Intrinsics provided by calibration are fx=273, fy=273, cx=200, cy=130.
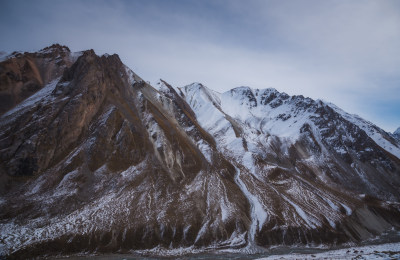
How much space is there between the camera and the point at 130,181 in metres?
80.0

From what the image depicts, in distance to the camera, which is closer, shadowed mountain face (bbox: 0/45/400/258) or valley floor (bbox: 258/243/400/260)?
valley floor (bbox: 258/243/400/260)

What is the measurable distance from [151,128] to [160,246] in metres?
51.7

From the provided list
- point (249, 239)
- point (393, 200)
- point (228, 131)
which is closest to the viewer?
point (249, 239)

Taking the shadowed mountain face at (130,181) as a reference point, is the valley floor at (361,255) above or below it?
below

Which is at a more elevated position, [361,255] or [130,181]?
[130,181]

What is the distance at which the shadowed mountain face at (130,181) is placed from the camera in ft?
203

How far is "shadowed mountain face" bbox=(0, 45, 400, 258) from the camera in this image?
203ft

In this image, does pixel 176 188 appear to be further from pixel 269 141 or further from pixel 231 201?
pixel 269 141

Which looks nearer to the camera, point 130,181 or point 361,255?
point 361,255

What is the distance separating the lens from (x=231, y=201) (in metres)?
83.2

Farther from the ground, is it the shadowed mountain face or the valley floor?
the shadowed mountain face

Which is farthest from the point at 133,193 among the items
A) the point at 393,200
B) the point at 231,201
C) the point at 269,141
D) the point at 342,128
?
the point at 342,128

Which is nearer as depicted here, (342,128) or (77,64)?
(77,64)

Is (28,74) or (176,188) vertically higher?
(28,74)
